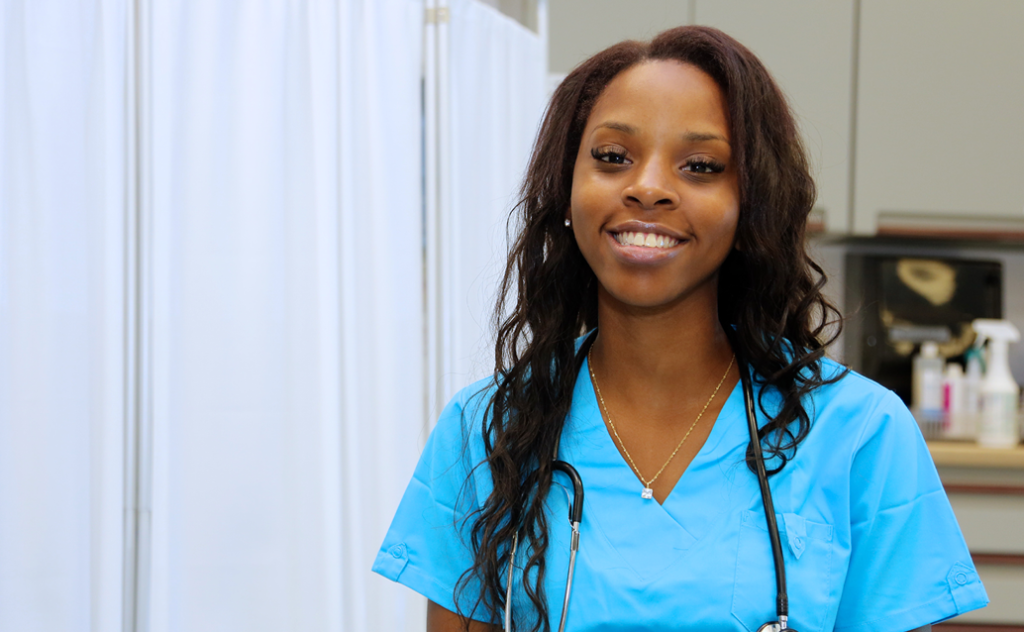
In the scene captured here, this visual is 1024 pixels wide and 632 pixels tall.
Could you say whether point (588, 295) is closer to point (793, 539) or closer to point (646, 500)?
point (646, 500)

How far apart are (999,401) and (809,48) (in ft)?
3.69

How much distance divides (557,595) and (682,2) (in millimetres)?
1930

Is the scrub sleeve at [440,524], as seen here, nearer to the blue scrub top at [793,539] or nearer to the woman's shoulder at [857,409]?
the blue scrub top at [793,539]

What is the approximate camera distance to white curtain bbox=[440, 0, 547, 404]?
1.57 meters

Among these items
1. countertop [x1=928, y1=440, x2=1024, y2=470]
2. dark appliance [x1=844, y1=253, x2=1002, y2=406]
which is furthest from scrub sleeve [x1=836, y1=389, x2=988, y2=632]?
dark appliance [x1=844, y1=253, x2=1002, y2=406]

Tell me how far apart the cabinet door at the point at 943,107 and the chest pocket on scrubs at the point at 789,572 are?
177 centimetres

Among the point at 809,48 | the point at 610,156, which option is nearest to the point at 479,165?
the point at 610,156

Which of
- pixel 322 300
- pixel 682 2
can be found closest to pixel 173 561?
pixel 322 300

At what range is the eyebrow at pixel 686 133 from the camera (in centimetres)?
87

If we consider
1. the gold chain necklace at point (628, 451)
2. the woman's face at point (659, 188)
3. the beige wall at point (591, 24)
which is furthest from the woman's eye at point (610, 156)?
the beige wall at point (591, 24)

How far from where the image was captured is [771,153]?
891 millimetres

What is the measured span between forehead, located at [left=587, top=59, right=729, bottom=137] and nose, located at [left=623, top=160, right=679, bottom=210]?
5 cm

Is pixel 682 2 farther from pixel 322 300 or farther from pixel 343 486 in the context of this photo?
pixel 343 486

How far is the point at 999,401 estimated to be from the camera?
2213 millimetres
